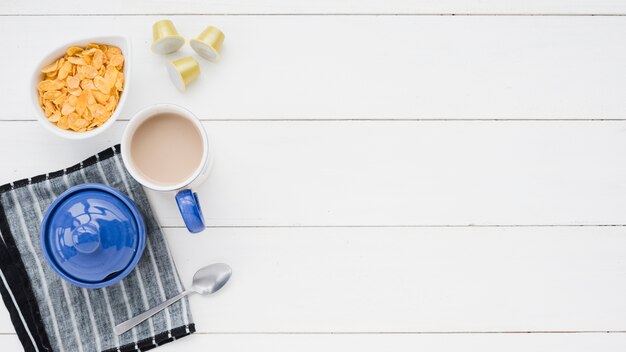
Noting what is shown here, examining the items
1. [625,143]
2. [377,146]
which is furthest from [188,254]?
[625,143]

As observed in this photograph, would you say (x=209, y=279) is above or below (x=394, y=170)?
below

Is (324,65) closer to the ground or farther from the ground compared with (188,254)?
farther from the ground

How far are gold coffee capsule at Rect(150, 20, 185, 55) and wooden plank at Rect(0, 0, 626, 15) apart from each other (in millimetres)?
45

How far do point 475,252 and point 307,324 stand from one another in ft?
0.80

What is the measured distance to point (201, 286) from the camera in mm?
754

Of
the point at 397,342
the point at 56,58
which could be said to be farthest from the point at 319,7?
the point at 397,342

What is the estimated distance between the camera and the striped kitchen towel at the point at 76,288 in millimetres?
745

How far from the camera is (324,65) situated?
30.7 inches

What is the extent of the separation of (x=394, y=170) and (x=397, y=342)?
0.75ft

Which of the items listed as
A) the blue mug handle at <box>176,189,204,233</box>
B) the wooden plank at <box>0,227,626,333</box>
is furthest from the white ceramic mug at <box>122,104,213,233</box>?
the wooden plank at <box>0,227,626,333</box>

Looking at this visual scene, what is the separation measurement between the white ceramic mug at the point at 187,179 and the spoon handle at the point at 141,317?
0.42 feet

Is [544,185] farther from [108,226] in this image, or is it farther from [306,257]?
[108,226]

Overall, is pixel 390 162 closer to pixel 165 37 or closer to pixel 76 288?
pixel 165 37

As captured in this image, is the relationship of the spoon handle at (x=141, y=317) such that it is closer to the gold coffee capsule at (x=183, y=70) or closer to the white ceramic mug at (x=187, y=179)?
the white ceramic mug at (x=187, y=179)
